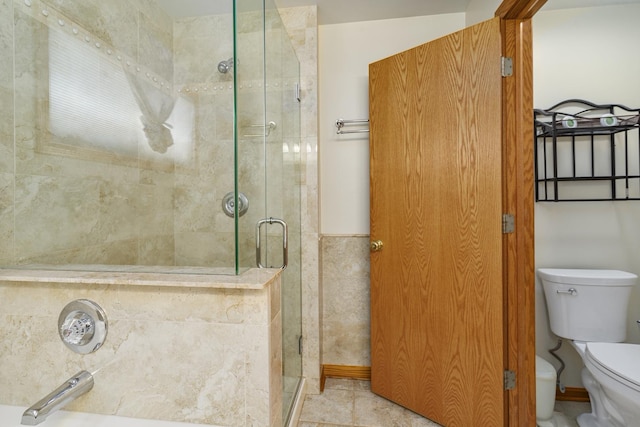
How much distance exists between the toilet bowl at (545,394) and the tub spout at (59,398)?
1.93 meters

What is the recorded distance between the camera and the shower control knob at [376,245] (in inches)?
67.3

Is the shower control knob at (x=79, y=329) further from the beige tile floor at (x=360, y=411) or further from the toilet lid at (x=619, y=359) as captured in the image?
the toilet lid at (x=619, y=359)

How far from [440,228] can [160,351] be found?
1.34 m

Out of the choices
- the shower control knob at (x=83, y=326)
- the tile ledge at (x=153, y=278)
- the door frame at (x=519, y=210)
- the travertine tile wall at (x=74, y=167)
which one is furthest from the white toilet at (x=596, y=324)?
the travertine tile wall at (x=74, y=167)

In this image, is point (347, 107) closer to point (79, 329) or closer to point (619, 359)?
→ point (79, 329)

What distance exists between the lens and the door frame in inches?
51.3

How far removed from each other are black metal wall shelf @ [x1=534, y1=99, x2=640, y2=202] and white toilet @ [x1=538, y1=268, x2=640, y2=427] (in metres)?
0.44

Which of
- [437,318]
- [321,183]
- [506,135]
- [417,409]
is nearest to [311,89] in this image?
[321,183]

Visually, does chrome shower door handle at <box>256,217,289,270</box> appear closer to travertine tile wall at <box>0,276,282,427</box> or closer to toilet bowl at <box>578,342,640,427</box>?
travertine tile wall at <box>0,276,282,427</box>

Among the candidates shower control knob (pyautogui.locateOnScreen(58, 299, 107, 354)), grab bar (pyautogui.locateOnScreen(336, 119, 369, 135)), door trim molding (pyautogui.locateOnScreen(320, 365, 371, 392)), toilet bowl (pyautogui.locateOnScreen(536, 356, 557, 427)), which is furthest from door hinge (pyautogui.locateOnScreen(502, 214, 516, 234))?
shower control knob (pyautogui.locateOnScreen(58, 299, 107, 354))

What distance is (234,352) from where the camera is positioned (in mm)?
815

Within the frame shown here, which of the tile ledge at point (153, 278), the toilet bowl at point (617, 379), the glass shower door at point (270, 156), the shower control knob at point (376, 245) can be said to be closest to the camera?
the tile ledge at point (153, 278)

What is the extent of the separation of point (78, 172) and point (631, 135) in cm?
280

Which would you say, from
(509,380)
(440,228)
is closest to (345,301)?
(440,228)
